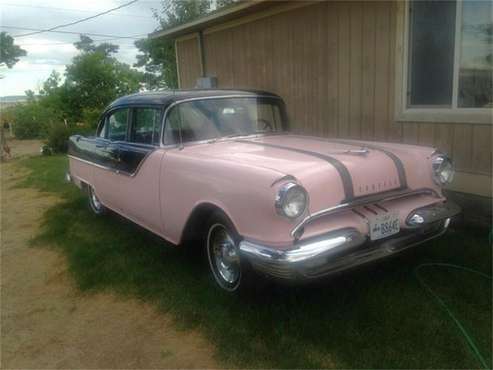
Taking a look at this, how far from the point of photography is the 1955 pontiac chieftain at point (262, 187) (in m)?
2.54

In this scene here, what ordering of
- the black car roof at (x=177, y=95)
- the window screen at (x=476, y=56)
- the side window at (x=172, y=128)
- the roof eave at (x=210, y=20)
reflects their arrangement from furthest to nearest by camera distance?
1. the roof eave at (x=210, y=20)
2. the window screen at (x=476, y=56)
3. the black car roof at (x=177, y=95)
4. the side window at (x=172, y=128)

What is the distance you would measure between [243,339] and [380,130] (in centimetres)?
342

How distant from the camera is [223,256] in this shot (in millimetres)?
3229

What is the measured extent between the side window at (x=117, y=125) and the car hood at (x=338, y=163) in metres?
1.18

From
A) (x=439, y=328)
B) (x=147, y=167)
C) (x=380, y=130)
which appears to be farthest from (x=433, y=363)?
(x=380, y=130)

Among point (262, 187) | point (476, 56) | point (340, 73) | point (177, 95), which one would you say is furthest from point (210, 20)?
point (262, 187)

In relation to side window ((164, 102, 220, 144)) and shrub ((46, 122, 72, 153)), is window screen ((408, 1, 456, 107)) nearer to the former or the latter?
side window ((164, 102, 220, 144))

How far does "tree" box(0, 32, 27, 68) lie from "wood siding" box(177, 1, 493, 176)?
34187 mm

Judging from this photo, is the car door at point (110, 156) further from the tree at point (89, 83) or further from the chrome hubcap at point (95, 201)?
the tree at point (89, 83)

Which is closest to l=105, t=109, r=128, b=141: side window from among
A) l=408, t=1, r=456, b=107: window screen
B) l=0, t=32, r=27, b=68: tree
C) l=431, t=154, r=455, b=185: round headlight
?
l=431, t=154, r=455, b=185: round headlight

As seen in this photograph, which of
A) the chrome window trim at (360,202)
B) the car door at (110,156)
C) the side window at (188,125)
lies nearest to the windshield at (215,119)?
the side window at (188,125)

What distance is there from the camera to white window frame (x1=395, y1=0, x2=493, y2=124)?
423 centimetres

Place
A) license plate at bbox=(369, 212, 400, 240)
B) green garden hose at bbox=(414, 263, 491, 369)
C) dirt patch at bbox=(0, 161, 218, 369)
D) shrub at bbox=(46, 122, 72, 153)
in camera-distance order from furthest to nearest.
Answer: shrub at bbox=(46, 122, 72, 153)
license plate at bbox=(369, 212, 400, 240)
dirt patch at bbox=(0, 161, 218, 369)
green garden hose at bbox=(414, 263, 491, 369)

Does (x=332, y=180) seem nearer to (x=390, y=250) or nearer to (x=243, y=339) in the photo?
(x=390, y=250)
